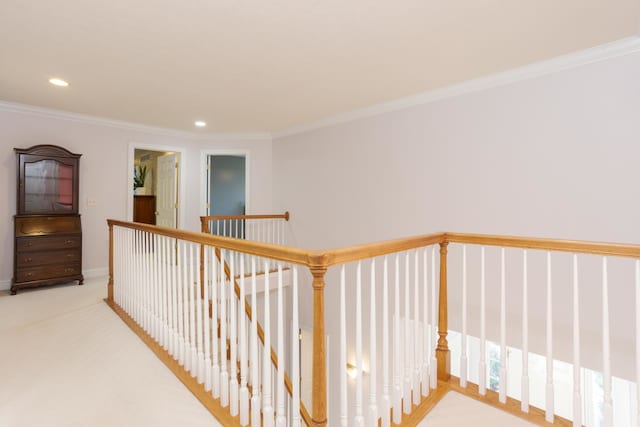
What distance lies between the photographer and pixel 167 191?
19.1 feet

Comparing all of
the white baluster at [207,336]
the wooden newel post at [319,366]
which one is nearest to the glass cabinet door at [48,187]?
the white baluster at [207,336]

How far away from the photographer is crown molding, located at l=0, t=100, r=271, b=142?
4.10 metres

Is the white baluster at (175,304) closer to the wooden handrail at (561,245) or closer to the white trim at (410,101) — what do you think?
the wooden handrail at (561,245)

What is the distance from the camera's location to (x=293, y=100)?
3.86m

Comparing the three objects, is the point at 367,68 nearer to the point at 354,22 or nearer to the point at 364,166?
the point at 354,22

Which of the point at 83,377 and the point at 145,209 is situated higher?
the point at 145,209

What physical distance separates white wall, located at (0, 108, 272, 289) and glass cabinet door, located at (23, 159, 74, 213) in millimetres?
244

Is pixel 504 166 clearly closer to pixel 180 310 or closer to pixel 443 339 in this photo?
pixel 443 339

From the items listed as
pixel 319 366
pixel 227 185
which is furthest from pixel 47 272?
pixel 319 366

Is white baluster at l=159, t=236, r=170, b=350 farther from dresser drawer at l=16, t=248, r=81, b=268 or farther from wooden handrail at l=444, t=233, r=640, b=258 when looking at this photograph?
dresser drawer at l=16, t=248, r=81, b=268

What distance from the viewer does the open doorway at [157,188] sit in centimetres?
553

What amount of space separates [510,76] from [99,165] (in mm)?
5330

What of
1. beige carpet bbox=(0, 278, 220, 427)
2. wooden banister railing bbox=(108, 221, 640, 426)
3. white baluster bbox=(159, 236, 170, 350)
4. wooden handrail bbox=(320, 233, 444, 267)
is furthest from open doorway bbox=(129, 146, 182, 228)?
wooden handrail bbox=(320, 233, 444, 267)

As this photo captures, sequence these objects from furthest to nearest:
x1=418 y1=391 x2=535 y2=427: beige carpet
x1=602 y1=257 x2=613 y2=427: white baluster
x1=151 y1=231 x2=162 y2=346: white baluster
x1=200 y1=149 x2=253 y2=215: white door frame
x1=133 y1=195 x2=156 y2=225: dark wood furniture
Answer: x1=133 y1=195 x2=156 y2=225: dark wood furniture → x1=200 y1=149 x2=253 y2=215: white door frame → x1=151 y1=231 x2=162 y2=346: white baluster → x1=418 y1=391 x2=535 y2=427: beige carpet → x1=602 y1=257 x2=613 y2=427: white baluster
